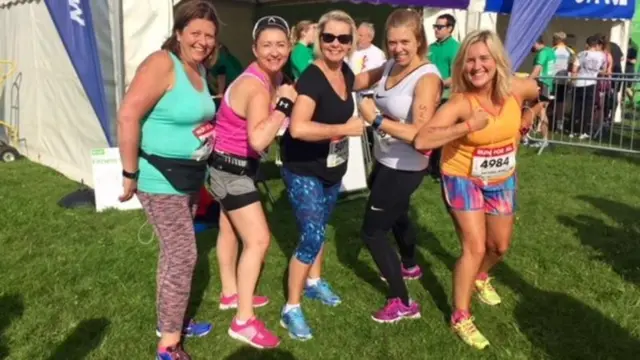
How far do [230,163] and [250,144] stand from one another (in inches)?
11.2

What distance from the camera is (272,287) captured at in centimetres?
414

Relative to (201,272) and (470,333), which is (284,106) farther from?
(201,272)

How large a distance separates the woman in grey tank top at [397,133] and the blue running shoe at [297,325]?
0.45 meters

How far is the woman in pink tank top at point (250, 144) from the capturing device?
2.94m

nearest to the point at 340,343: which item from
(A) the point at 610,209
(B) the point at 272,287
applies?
(B) the point at 272,287

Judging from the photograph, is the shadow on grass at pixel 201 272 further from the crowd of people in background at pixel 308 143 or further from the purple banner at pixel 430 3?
the purple banner at pixel 430 3

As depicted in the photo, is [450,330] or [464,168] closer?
[464,168]

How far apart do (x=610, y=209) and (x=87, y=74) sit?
213 inches

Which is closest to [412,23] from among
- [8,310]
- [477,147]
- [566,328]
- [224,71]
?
[477,147]

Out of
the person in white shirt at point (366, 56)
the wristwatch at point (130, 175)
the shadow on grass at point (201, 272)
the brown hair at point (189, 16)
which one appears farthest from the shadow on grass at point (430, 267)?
the person in white shirt at point (366, 56)

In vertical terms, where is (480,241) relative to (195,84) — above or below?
below

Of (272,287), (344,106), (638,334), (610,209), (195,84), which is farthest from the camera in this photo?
(610,209)

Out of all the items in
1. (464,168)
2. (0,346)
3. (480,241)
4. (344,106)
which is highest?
(344,106)

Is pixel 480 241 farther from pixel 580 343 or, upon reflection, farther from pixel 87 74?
pixel 87 74
